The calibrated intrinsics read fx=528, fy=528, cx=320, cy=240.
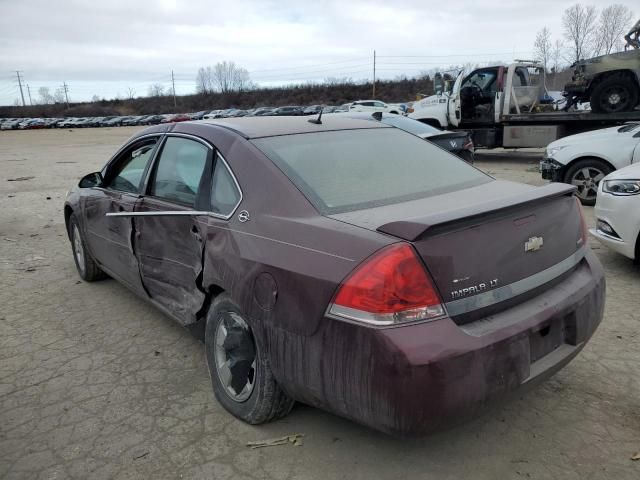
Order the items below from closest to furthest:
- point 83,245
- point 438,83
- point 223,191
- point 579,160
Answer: point 223,191, point 83,245, point 579,160, point 438,83

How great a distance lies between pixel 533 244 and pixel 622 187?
3022mm

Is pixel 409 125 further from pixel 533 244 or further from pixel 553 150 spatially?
pixel 533 244

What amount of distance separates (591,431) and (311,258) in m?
1.72

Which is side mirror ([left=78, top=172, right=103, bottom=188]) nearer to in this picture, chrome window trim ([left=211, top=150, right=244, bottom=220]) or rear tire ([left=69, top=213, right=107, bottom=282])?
rear tire ([left=69, top=213, right=107, bottom=282])

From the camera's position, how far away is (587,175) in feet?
25.9

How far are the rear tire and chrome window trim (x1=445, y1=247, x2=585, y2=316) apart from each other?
156 inches

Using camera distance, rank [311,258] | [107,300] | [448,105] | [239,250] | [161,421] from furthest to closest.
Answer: [448,105], [107,300], [161,421], [239,250], [311,258]

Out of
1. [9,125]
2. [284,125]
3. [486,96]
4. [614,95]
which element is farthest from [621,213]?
[9,125]

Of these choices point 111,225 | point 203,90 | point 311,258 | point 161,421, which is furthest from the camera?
point 203,90

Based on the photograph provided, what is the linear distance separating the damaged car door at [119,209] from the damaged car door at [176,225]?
0.63ft

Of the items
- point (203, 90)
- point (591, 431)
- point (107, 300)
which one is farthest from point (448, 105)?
point (203, 90)

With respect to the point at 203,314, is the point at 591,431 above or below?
below

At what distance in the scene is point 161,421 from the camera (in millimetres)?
2914

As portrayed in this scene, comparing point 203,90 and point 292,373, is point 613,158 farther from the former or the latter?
point 203,90
